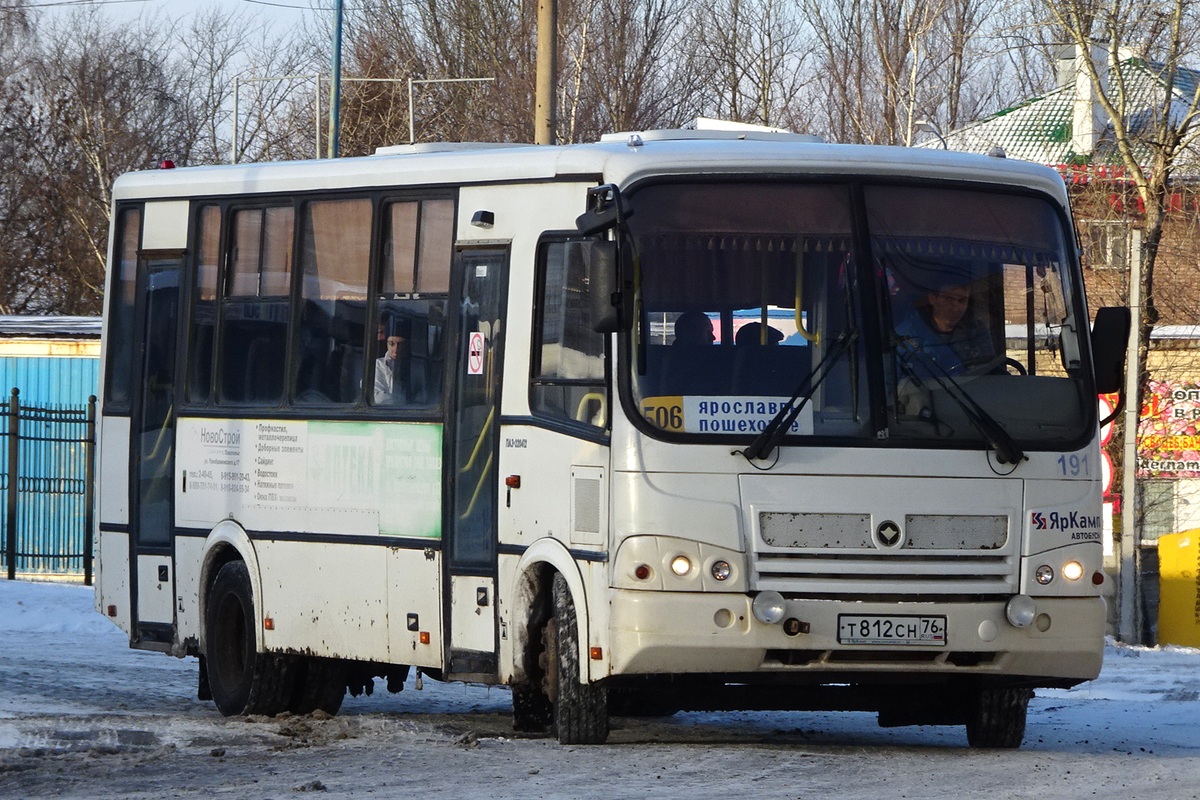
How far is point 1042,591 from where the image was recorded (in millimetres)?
8828

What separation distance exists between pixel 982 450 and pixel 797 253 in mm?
1145

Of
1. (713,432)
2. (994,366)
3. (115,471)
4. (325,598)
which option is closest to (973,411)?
(994,366)

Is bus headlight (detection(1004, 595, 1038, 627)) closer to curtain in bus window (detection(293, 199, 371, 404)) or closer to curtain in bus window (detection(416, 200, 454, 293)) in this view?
curtain in bus window (detection(416, 200, 454, 293))

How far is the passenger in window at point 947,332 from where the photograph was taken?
29.2 feet

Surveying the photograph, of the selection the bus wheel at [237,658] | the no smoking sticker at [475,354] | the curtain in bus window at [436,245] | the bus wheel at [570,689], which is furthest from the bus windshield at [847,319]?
the bus wheel at [237,658]

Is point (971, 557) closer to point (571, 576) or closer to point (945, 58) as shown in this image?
point (571, 576)

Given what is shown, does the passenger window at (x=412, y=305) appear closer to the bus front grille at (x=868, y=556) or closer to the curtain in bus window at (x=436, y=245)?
the curtain in bus window at (x=436, y=245)

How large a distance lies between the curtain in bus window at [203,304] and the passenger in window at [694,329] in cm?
400

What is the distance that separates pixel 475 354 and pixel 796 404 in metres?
1.87

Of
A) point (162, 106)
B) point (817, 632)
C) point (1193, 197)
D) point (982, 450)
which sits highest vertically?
point (162, 106)

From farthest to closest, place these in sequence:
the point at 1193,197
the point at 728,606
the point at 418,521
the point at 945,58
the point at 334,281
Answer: the point at 945,58 → the point at 1193,197 → the point at 334,281 → the point at 418,521 → the point at 728,606

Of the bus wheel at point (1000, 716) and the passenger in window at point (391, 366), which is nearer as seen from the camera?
the bus wheel at point (1000, 716)

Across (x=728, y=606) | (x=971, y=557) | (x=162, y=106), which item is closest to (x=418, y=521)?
(x=728, y=606)

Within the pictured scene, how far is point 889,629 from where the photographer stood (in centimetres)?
862
